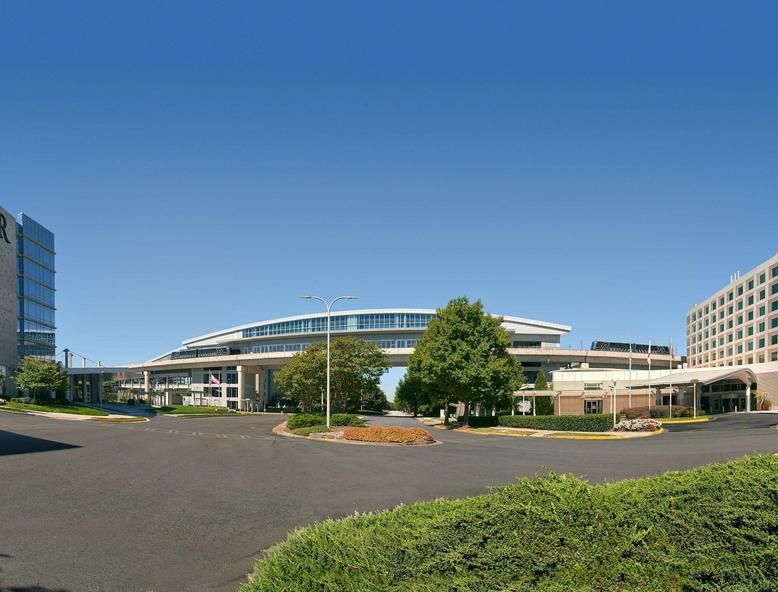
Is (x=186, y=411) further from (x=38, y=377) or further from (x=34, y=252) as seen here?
(x=34, y=252)

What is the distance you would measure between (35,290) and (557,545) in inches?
3613

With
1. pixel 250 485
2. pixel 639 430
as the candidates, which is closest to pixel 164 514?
pixel 250 485

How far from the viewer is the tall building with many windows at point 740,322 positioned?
77312mm

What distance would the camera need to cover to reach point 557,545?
476 centimetres

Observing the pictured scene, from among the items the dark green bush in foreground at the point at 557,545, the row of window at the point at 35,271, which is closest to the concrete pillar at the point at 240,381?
the row of window at the point at 35,271

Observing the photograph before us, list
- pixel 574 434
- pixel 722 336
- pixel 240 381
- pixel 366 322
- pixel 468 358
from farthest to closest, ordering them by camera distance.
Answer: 1. pixel 366 322
2. pixel 240 381
3. pixel 722 336
4. pixel 468 358
5. pixel 574 434

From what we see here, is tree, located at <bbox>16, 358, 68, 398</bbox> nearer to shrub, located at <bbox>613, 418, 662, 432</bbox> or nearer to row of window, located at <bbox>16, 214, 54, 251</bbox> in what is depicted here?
row of window, located at <bbox>16, 214, 54, 251</bbox>

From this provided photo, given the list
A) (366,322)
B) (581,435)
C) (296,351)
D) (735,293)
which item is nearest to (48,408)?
(296,351)

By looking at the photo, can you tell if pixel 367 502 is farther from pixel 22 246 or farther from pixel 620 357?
pixel 620 357

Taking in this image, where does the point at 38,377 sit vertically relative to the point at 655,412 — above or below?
above

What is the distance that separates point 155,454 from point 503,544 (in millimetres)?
19517

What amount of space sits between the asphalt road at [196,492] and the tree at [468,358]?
21250mm

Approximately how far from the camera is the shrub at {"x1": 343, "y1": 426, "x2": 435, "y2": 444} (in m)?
28.7

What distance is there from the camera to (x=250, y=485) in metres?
13.8
